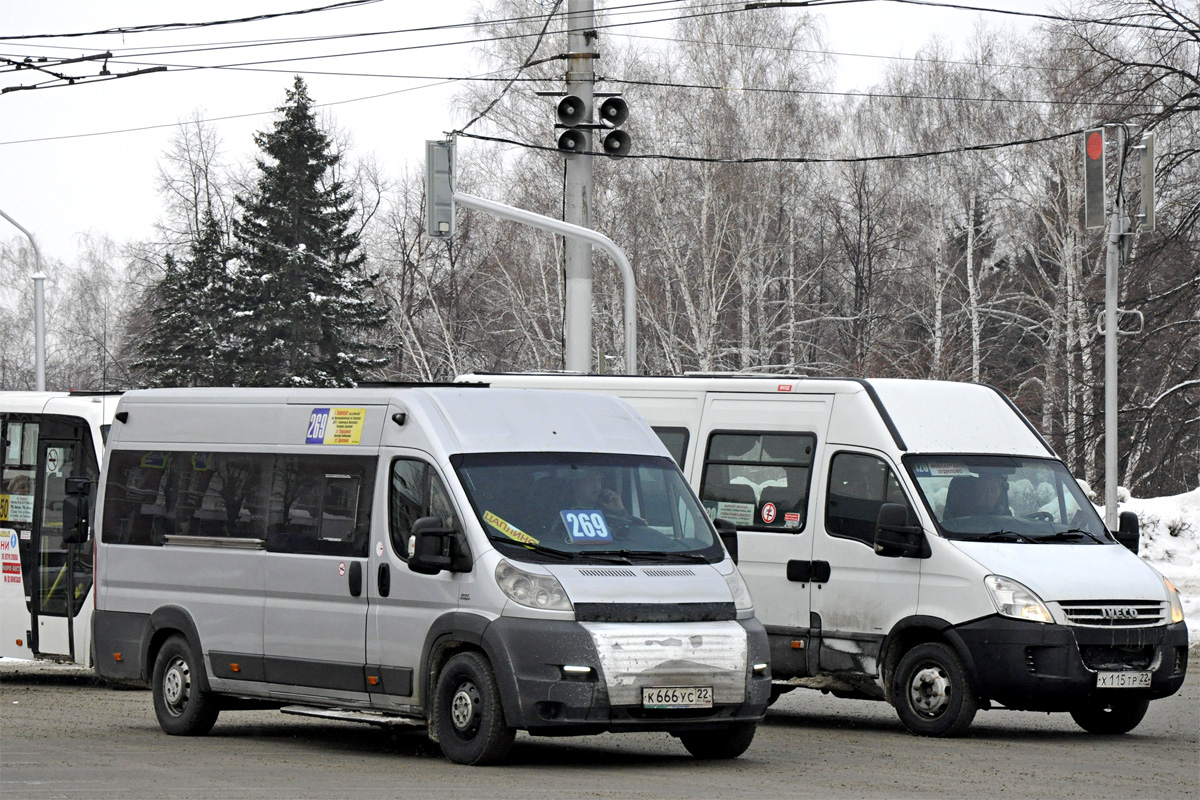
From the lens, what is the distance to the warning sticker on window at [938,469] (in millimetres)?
13602

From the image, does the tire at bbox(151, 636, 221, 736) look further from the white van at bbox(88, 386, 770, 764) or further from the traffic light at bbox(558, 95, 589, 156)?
the traffic light at bbox(558, 95, 589, 156)

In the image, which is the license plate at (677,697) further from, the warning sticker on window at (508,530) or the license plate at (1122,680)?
the license plate at (1122,680)

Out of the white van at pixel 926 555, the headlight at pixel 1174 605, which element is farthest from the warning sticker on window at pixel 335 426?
the headlight at pixel 1174 605

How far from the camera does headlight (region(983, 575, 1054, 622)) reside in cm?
1266

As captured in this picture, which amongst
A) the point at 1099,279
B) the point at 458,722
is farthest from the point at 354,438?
the point at 1099,279

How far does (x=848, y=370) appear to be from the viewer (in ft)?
157

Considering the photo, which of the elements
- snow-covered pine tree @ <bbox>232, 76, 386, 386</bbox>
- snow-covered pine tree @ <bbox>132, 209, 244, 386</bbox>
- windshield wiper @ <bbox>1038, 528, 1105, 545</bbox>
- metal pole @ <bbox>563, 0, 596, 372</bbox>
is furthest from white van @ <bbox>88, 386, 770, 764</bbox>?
snow-covered pine tree @ <bbox>132, 209, 244, 386</bbox>

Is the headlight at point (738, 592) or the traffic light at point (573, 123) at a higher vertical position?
the traffic light at point (573, 123)

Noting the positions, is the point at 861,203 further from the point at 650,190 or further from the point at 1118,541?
the point at 1118,541

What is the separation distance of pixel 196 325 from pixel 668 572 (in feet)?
150

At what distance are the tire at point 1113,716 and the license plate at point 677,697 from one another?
3606 millimetres

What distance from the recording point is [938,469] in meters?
13.7

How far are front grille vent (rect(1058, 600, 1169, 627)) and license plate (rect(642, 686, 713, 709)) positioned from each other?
126 inches

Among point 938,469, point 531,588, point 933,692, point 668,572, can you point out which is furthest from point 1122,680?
point 531,588
